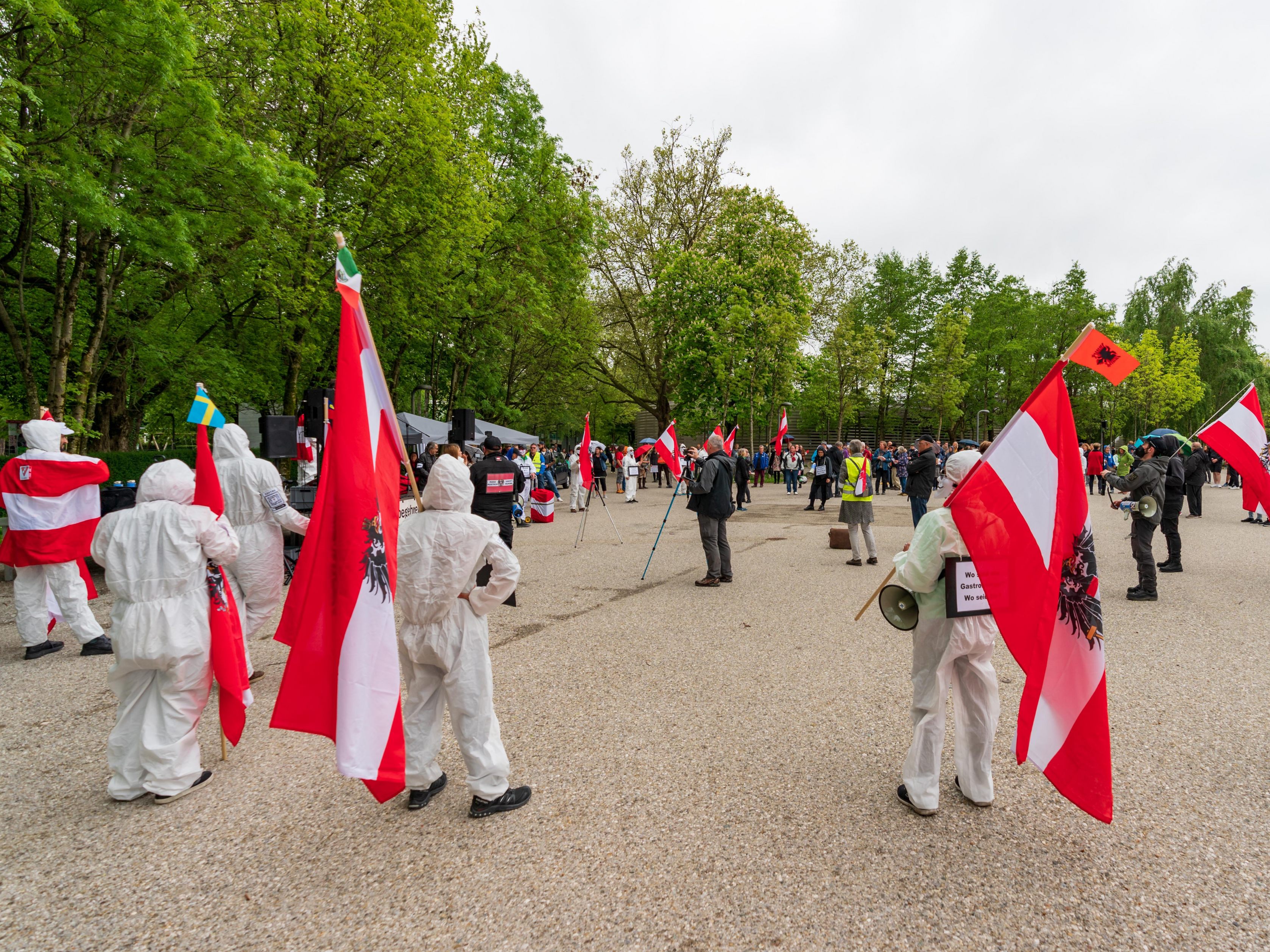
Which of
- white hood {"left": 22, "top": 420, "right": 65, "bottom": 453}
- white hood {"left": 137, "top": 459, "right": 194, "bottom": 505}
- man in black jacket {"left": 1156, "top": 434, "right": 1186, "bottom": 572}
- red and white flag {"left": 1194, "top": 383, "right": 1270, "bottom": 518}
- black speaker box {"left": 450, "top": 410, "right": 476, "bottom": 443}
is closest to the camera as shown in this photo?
white hood {"left": 137, "top": 459, "right": 194, "bottom": 505}

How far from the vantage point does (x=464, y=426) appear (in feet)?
43.9

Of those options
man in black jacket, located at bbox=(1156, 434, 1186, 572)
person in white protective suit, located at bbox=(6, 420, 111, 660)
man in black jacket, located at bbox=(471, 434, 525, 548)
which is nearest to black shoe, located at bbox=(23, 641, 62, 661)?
person in white protective suit, located at bbox=(6, 420, 111, 660)

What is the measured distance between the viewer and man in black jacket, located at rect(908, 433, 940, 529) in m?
10.9

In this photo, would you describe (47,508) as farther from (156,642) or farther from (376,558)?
(376,558)

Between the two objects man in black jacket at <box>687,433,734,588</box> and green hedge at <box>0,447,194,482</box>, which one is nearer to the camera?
man in black jacket at <box>687,433,734,588</box>

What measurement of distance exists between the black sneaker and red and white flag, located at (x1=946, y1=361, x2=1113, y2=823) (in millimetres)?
4165

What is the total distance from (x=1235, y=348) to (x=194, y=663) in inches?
2169

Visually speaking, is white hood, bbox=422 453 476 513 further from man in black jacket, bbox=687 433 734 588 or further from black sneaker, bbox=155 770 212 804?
man in black jacket, bbox=687 433 734 588

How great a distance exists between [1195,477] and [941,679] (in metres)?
16.4

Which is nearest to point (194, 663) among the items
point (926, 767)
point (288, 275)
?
point (926, 767)

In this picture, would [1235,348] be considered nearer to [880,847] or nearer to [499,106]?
[499,106]

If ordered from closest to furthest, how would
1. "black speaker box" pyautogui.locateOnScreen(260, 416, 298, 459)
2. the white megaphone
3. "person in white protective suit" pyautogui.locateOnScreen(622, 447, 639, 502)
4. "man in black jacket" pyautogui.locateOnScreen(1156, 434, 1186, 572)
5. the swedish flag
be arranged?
the swedish flag
the white megaphone
"black speaker box" pyautogui.locateOnScreen(260, 416, 298, 459)
"man in black jacket" pyautogui.locateOnScreen(1156, 434, 1186, 572)
"person in white protective suit" pyautogui.locateOnScreen(622, 447, 639, 502)

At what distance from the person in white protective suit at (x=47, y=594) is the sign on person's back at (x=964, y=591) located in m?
6.82

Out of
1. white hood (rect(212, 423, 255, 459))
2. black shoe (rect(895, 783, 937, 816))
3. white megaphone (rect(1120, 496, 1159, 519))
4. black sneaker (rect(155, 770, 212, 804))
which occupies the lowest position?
black sneaker (rect(155, 770, 212, 804))
